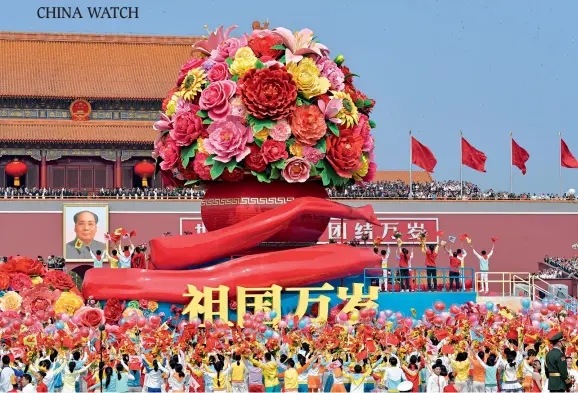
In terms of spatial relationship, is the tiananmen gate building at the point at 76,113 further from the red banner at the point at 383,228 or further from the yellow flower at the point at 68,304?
the yellow flower at the point at 68,304

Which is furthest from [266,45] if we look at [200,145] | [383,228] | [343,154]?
[383,228]

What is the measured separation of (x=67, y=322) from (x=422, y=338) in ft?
20.4

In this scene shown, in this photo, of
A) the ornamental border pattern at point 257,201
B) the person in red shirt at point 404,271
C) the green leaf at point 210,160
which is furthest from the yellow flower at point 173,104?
the person in red shirt at point 404,271

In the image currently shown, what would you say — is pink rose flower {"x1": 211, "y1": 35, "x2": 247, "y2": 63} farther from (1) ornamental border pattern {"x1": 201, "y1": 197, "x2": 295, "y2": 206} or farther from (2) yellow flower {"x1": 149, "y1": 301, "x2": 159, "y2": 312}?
(2) yellow flower {"x1": 149, "y1": 301, "x2": 159, "y2": 312}

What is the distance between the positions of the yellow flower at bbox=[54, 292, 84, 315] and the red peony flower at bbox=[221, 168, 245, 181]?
3570mm

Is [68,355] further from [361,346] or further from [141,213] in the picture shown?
[141,213]

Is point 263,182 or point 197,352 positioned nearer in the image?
point 197,352

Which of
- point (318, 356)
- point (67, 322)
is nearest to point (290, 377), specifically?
point (318, 356)

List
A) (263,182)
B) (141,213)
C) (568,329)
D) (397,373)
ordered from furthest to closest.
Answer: (141,213)
(263,182)
(568,329)
(397,373)

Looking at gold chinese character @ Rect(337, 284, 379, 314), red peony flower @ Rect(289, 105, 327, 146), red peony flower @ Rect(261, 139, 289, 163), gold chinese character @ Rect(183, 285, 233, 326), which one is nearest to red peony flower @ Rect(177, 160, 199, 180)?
Answer: red peony flower @ Rect(261, 139, 289, 163)

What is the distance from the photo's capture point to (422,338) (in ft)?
62.7

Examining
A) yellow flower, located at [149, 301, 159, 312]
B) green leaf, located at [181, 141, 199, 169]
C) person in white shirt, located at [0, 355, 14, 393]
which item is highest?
green leaf, located at [181, 141, 199, 169]

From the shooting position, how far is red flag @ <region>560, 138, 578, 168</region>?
44219 mm

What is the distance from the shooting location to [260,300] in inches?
844
